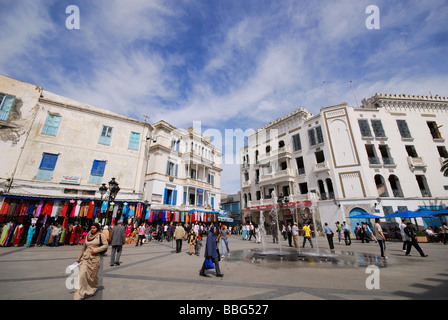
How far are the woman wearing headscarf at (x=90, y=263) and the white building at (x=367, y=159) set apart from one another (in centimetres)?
2301

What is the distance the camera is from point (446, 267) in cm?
662

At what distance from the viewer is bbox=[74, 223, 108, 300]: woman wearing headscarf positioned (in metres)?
4.08

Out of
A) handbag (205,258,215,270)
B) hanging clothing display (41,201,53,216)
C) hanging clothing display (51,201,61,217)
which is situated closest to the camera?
handbag (205,258,215,270)

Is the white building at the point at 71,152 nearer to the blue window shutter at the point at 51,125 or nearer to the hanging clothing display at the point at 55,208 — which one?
the blue window shutter at the point at 51,125

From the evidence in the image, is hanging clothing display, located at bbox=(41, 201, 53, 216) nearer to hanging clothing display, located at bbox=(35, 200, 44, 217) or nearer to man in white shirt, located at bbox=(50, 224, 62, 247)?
hanging clothing display, located at bbox=(35, 200, 44, 217)

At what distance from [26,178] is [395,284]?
72.0 feet

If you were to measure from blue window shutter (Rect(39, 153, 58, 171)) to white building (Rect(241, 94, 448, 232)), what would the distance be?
24.2m

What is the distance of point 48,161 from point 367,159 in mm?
31741

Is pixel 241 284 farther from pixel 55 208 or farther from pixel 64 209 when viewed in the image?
pixel 55 208

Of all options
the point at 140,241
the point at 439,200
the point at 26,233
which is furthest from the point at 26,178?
the point at 439,200

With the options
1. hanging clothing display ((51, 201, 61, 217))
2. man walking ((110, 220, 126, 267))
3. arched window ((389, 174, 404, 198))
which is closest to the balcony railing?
arched window ((389, 174, 404, 198))

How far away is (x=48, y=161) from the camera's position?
1572 cm

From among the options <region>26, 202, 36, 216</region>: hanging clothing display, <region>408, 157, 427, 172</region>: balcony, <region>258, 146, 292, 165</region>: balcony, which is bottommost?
<region>26, 202, 36, 216</region>: hanging clothing display

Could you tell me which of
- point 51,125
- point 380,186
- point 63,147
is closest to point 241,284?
point 63,147
